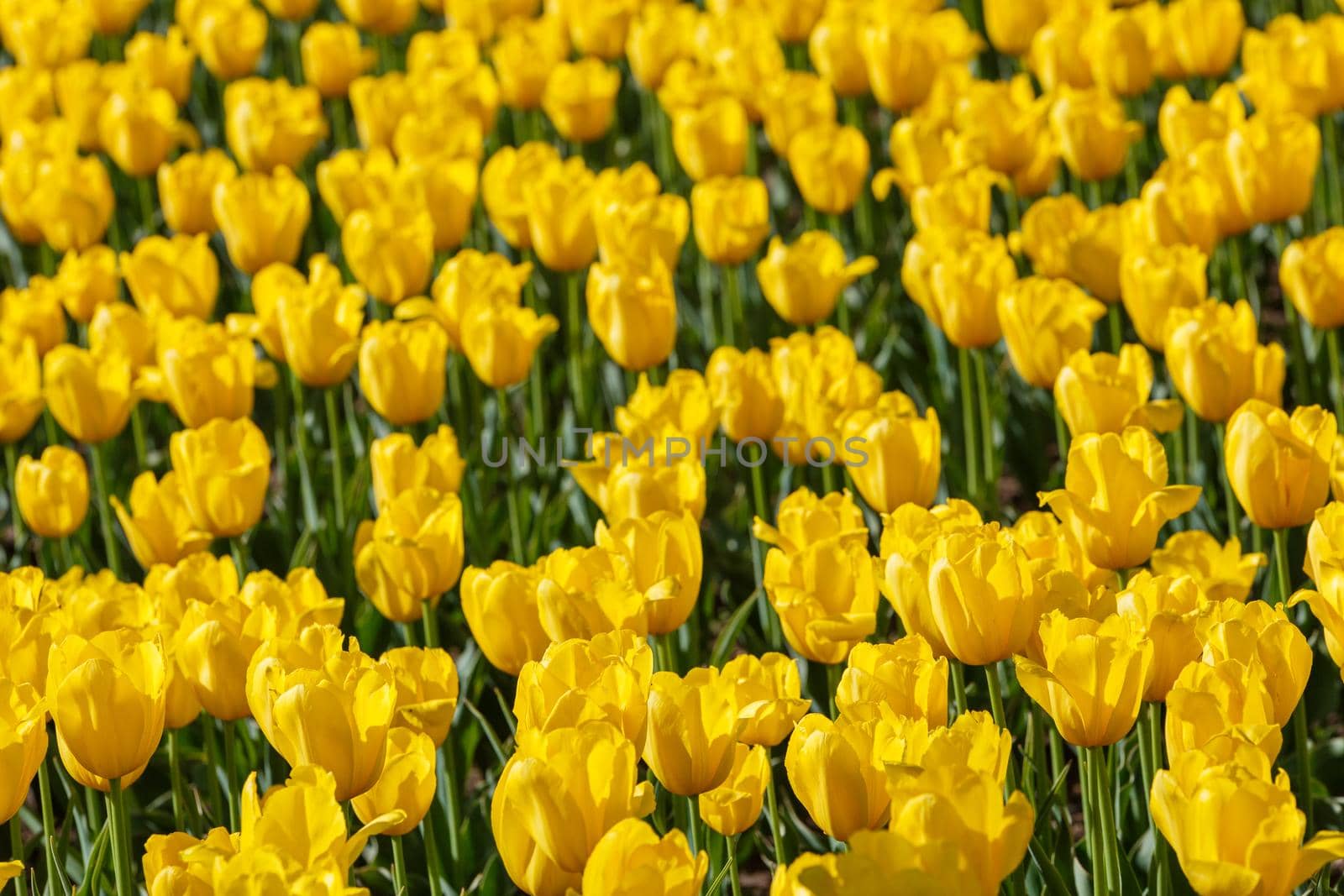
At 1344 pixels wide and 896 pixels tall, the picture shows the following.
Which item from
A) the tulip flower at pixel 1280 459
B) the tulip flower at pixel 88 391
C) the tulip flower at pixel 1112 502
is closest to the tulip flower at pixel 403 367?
the tulip flower at pixel 88 391

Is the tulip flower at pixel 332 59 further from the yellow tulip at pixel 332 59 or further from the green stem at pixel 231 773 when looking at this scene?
the green stem at pixel 231 773

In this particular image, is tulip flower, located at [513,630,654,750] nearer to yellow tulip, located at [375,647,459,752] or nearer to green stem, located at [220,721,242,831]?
yellow tulip, located at [375,647,459,752]

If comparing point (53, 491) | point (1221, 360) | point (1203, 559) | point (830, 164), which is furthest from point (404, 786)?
point (830, 164)

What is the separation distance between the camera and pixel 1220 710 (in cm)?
170

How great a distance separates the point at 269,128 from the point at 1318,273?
260 cm

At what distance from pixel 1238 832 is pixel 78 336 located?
3836 mm

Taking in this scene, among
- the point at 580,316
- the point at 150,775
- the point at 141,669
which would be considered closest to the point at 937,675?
the point at 141,669

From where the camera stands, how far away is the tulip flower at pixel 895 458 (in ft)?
8.51

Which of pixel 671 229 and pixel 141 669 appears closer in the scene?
pixel 141 669

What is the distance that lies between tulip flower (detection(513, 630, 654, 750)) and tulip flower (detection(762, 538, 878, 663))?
361 millimetres

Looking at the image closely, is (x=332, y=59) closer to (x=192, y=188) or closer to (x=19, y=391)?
(x=192, y=188)

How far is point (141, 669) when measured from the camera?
1.95m

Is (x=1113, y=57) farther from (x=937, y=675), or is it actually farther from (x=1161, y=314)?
(x=937, y=675)

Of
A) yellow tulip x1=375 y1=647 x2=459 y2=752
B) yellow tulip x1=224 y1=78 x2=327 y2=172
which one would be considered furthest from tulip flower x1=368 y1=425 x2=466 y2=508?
yellow tulip x1=224 y1=78 x2=327 y2=172
